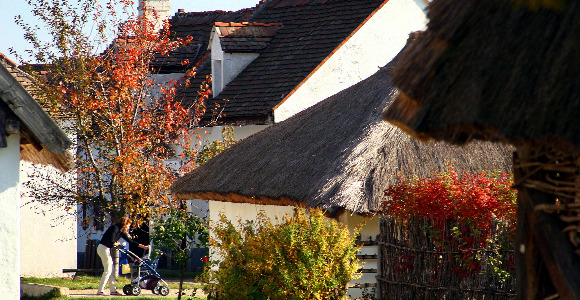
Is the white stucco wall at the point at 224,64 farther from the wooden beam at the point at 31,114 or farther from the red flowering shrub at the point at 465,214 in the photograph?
the wooden beam at the point at 31,114

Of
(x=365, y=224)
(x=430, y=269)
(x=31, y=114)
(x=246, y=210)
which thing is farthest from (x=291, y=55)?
(x=31, y=114)

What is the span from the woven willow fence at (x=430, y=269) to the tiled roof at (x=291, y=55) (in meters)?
8.46

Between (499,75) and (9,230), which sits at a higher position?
(499,75)

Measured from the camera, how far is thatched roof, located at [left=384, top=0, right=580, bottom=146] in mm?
4027

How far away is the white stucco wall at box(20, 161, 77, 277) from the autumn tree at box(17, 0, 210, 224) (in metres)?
2.28

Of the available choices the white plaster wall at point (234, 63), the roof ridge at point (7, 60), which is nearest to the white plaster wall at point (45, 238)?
the roof ridge at point (7, 60)

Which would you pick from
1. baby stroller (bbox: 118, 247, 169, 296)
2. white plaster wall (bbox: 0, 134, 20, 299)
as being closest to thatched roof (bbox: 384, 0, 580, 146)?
white plaster wall (bbox: 0, 134, 20, 299)

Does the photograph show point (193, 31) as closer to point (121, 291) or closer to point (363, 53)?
point (363, 53)

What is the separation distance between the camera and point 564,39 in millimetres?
4156

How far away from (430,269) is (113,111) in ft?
30.0

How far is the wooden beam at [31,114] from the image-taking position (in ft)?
24.9

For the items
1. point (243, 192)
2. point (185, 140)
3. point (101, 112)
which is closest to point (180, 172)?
point (185, 140)

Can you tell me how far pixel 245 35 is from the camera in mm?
20672

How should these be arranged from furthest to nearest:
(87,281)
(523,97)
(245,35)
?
(245,35), (87,281), (523,97)
